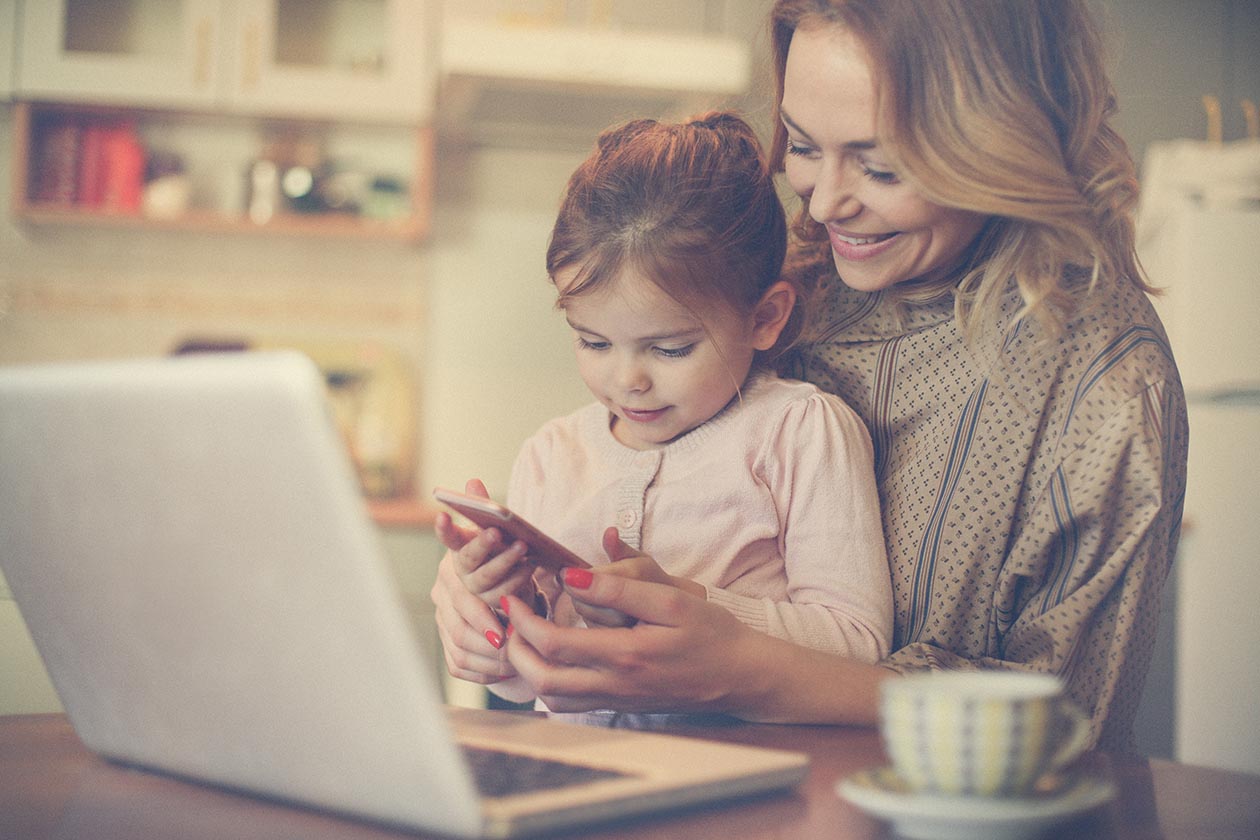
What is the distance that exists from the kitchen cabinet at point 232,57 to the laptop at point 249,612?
2.72m

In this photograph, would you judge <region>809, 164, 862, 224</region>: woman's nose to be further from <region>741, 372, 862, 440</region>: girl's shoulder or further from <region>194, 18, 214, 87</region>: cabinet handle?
<region>194, 18, 214, 87</region>: cabinet handle

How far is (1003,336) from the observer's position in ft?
3.94

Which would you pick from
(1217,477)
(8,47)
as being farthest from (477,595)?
(8,47)

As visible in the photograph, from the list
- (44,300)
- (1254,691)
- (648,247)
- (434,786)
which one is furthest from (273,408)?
(44,300)

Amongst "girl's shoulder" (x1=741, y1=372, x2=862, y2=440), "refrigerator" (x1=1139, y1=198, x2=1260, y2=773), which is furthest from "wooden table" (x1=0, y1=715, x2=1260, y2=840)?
"refrigerator" (x1=1139, y1=198, x2=1260, y2=773)

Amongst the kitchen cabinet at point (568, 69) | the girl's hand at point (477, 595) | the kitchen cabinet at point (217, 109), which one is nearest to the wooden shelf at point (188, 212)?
the kitchen cabinet at point (217, 109)

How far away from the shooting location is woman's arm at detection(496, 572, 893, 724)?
0.91 m

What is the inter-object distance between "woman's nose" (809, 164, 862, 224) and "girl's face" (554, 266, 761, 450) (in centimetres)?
13

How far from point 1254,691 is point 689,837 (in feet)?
9.15

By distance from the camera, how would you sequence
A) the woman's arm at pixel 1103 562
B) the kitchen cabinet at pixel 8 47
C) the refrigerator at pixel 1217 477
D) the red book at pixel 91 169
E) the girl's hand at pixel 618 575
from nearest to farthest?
the girl's hand at pixel 618 575 → the woman's arm at pixel 1103 562 → the refrigerator at pixel 1217 477 → the kitchen cabinet at pixel 8 47 → the red book at pixel 91 169

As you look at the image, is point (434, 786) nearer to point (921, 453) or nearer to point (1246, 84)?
point (921, 453)

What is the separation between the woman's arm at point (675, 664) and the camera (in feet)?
2.98

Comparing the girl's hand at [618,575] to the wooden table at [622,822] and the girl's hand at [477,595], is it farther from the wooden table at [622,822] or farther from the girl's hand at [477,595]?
the wooden table at [622,822]

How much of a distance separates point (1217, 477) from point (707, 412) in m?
2.29
